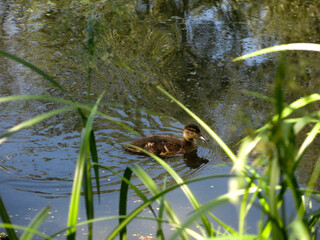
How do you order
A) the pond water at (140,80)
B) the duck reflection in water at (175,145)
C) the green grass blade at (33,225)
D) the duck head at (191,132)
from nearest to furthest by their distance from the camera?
the green grass blade at (33,225) → the pond water at (140,80) → the duck reflection in water at (175,145) → the duck head at (191,132)

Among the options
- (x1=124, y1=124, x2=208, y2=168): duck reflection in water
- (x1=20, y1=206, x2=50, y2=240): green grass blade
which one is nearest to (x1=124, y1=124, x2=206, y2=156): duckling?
(x1=124, y1=124, x2=208, y2=168): duck reflection in water

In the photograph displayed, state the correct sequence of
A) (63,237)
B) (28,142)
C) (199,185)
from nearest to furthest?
(63,237), (199,185), (28,142)

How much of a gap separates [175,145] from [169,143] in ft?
0.25

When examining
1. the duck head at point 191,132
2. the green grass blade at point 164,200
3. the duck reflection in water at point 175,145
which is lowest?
the duck reflection in water at point 175,145

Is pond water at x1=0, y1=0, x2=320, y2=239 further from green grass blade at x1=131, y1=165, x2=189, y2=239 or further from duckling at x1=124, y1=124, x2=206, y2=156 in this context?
green grass blade at x1=131, y1=165, x2=189, y2=239

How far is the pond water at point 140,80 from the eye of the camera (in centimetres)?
438

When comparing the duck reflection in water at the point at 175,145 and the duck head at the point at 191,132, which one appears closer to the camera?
the duck reflection in water at the point at 175,145

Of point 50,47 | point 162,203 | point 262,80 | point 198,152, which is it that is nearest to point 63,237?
point 162,203

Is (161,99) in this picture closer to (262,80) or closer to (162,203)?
(262,80)

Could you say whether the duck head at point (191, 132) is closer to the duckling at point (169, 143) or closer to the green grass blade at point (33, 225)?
the duckling at point (169, 143)

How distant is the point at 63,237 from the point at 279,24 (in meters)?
5.80

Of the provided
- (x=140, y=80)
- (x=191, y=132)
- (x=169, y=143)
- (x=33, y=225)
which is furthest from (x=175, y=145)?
(x=33, y=225)

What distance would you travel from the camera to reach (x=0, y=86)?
622 cm

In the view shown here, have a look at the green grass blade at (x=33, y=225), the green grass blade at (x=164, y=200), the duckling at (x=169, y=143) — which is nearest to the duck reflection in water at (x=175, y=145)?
the duckling at (x=169, y=143)
